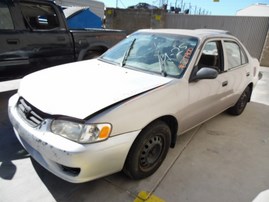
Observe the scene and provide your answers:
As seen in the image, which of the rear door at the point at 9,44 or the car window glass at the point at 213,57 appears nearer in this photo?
the car window glass at the point at 213,57

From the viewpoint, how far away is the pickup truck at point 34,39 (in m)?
3.63

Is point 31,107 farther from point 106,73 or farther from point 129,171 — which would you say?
point 129,171

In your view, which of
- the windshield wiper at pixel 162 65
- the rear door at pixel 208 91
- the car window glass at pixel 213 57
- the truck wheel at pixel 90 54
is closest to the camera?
the windshield wiper at pixel 162 65

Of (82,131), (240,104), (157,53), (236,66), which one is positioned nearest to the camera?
(82,131)

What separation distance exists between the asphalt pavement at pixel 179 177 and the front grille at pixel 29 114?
0.66 m

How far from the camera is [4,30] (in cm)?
357

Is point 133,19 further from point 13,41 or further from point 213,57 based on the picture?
point 213,57

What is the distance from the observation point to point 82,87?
2.11 metres

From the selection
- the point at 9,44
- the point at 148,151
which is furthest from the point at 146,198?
the point at 9,44

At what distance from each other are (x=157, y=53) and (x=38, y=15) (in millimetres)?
2855

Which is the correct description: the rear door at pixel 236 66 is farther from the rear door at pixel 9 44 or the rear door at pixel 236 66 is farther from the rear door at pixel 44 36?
the rear door at pixel 9 44

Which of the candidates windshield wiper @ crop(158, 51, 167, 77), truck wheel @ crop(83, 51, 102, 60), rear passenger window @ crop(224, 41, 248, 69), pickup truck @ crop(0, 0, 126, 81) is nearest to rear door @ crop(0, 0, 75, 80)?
pickup truck @ crop(0, 0, 126, 81)

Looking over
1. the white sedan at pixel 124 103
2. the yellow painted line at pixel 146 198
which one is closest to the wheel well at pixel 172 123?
the white sedan at pixel 124 103

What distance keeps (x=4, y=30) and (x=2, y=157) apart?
89.2 inches
